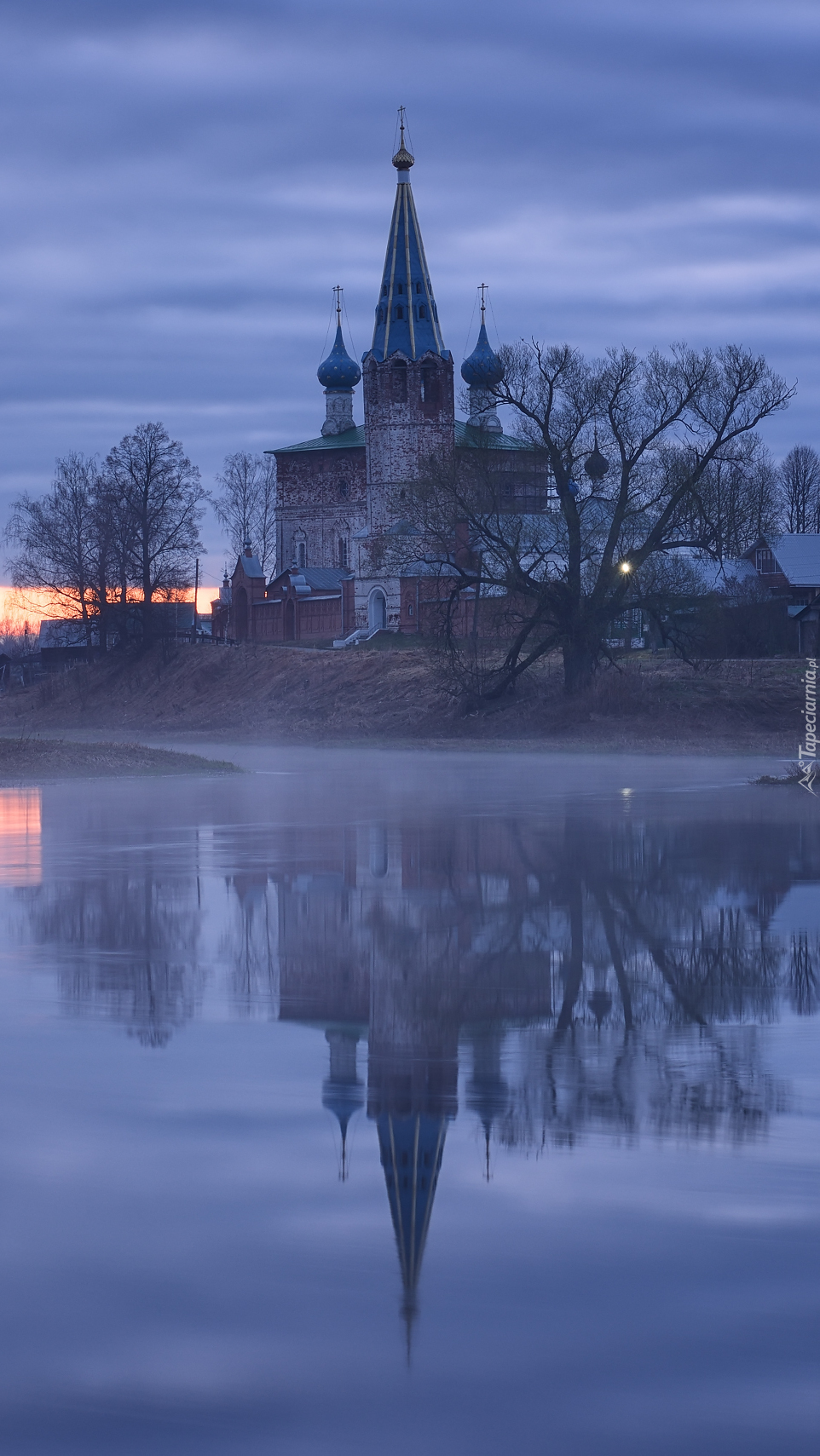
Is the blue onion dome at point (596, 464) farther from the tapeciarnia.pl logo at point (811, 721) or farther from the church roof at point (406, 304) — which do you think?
the church roof at point (406, 304)

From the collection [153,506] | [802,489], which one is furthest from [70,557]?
[802,489]

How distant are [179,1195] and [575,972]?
4739 mm

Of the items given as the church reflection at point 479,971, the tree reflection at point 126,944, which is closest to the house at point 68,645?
the church reflection at point 479,971

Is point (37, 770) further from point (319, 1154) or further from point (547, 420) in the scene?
point (319, 1154)

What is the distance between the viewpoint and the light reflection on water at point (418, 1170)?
14.2 feet

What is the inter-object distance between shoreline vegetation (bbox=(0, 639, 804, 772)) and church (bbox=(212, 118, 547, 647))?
626cm

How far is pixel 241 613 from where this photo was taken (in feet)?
303

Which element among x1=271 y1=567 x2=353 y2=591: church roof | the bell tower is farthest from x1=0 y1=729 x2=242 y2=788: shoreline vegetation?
x1=271 y1=567 x2=353 y2=591: church roof

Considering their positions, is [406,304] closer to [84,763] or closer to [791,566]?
[791,566]

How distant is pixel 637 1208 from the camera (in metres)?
5.66

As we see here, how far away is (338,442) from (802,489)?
3652 cm

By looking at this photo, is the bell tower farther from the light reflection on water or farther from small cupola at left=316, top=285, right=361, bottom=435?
the light reflection on water

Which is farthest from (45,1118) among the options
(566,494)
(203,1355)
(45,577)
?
(45,577)

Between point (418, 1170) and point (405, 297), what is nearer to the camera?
point (418, 1170)
